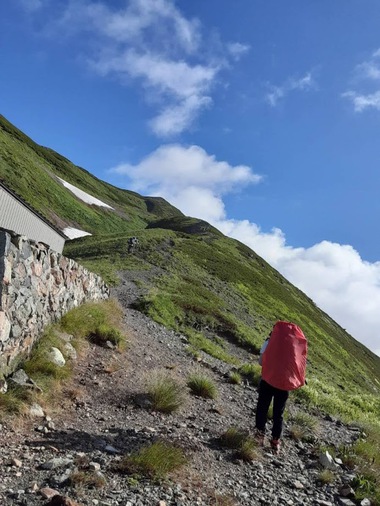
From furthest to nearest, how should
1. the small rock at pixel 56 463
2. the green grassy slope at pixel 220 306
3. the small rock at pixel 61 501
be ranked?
the green grassy slope at pixel 220 306, the small rock at pixel 56 463, the small rock at pixel 61 501

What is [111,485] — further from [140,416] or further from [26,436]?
[140,416]

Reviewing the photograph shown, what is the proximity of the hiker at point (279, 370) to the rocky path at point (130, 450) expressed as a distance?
1.97 ft

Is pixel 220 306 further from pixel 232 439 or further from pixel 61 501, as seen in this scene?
pixel 61 501

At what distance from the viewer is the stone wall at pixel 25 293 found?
25.1 ft

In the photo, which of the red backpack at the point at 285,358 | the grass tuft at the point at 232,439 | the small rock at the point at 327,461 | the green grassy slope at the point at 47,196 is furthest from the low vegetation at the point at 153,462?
the green grassy slope at the point at 47,196

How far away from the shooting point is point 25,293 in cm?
875

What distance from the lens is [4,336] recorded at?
7.60m

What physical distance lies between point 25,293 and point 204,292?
29.3 meters

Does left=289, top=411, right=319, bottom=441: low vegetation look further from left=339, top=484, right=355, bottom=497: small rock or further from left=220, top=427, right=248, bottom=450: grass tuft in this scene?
left=339, top=484, right=355, bottom=497: small rock

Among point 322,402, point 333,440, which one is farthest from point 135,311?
point 333,440

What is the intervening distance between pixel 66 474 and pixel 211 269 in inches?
1858

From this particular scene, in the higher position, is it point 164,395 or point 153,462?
point 164,395

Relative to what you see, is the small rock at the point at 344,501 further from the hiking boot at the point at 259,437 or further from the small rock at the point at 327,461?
the hiking boot at the point at 259,437

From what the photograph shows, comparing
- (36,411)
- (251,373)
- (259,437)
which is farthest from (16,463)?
(251,373)
